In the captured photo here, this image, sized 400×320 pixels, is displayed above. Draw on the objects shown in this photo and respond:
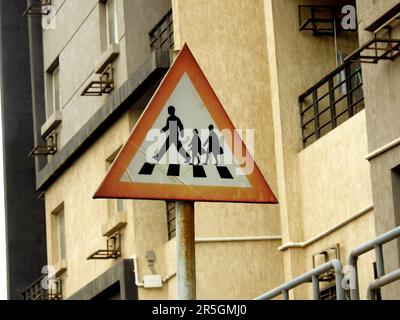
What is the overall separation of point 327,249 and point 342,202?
0.75 metres

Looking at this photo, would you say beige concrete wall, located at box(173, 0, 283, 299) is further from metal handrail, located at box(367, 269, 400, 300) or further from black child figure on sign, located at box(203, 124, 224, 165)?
black child figure on sign, located at box(203, 124, 224, 165)

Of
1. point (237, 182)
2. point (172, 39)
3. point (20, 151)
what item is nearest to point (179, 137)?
point (237, 182)

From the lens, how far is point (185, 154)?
9852mm

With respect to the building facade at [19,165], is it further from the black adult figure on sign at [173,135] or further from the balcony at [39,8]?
the black adult figure on sign at [173,135]

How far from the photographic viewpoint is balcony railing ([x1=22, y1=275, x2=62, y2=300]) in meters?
27.9

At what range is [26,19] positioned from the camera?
32.3 m

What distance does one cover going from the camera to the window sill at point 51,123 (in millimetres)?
28062

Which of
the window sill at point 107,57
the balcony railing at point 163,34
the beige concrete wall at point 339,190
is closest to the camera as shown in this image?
the beige concrete wall at point 339,190

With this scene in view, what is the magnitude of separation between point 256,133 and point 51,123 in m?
8.28

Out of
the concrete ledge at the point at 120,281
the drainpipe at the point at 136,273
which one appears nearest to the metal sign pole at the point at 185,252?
the drainpipe at the point at 136,273

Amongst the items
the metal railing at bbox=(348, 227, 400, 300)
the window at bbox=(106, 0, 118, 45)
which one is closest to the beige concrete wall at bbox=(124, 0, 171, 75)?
the window at bbox=(106, 0, 118, 45)

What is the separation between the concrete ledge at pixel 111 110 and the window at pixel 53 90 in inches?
49.2

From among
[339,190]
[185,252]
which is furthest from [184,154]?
[339,190]

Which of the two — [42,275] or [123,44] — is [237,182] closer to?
[123,44]
